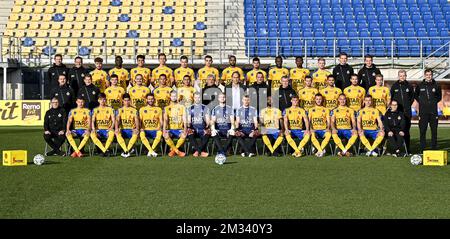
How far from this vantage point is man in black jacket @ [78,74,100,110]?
13992mm

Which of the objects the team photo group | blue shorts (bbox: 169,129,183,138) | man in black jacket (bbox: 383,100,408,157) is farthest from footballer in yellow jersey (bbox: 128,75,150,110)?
man in black jacket (bbox: 383,100,408,157)

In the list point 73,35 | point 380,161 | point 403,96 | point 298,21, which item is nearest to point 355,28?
point 298,21

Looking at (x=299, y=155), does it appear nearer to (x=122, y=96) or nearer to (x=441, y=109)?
(x=122, y=96)

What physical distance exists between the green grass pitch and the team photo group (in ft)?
3.19

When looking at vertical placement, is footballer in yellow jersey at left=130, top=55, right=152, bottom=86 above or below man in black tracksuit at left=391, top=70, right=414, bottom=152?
above

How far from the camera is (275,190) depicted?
334 inches

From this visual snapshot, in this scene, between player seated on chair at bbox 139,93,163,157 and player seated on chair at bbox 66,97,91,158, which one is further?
player seated on chair at bbox 139,93,163,157

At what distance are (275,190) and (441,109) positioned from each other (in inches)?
814

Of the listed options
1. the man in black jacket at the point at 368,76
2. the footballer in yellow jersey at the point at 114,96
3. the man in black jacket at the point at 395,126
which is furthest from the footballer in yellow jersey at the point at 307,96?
the footballer in yellow jersey at the point at 114,96

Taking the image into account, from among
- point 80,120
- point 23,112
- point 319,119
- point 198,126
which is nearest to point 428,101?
point 319,119

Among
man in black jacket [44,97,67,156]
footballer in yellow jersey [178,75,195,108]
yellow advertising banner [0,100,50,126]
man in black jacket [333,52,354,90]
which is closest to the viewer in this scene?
man in black jacket [44,97,67,156]

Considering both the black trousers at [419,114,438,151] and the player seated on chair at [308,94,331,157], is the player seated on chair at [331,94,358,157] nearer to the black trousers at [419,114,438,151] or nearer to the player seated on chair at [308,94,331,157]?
the player seated on chair at [308,94,331,157]

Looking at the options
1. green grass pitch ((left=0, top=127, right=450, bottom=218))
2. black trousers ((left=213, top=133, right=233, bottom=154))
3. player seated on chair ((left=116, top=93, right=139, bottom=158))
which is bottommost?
green grass pitch ((left=0, top=127, right=450, bottom=218))

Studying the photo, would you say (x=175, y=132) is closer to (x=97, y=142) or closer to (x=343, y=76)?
(x=97, y=142)
